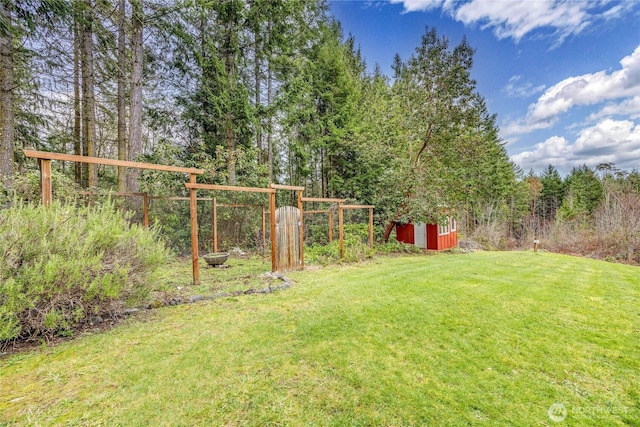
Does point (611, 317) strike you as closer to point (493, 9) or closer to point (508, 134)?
point (493, 9)

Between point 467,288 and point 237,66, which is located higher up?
point 237,66

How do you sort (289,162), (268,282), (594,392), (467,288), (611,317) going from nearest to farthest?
(594,392)
(611,317)
(467,288)
(268,282)
(289,162)

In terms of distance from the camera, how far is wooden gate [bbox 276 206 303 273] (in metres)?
6.32

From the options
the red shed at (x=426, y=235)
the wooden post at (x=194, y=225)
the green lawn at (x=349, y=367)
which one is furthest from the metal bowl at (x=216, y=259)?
the red shed at (x=426, y=235)

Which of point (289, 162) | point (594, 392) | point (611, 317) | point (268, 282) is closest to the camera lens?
point (594, 392)

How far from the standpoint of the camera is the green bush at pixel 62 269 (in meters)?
2.54

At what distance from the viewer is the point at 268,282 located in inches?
211

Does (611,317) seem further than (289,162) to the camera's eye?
No

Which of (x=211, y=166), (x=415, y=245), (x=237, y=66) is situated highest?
(x=237, y=66)

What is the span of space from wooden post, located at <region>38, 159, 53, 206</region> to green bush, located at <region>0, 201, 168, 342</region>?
7.8 inches

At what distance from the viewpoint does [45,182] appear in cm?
338

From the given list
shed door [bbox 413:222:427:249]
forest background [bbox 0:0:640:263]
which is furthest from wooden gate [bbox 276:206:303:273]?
shed door [bbox 413:222:427:249]

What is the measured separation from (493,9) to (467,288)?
9.32 m

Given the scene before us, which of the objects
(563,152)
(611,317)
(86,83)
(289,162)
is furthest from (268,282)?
(563,152)
